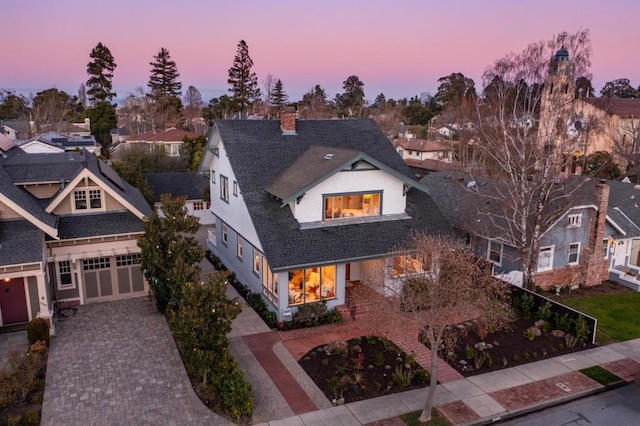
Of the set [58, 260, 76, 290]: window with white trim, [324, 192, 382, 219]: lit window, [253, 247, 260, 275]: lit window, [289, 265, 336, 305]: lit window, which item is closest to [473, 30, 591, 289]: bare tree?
[324, 192, 382, 219]: lit window

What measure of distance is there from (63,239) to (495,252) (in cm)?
2161

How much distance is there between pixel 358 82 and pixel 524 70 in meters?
104

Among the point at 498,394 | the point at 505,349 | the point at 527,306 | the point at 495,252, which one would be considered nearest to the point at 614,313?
the point at 527,306

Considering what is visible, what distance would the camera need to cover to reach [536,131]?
933 inches

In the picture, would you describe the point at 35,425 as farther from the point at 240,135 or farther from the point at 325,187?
the point at 240,135

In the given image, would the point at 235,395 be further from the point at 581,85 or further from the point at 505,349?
the point at 581,85

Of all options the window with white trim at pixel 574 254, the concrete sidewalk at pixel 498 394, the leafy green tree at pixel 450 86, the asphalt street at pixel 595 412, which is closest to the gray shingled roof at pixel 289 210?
the concrete sidewalk at pixel 498 394

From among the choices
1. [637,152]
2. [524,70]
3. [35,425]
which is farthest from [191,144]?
[637,152]

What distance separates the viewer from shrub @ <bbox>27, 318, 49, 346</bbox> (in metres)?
17.3

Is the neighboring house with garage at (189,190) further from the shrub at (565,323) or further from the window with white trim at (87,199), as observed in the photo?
the shrub at (565,323)

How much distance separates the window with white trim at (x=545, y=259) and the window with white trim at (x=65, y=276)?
23.2 m

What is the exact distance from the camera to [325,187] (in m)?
21.4

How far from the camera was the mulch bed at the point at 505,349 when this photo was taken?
17000 millimetres

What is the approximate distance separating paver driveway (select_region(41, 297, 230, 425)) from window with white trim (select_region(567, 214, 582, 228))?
20.6m
